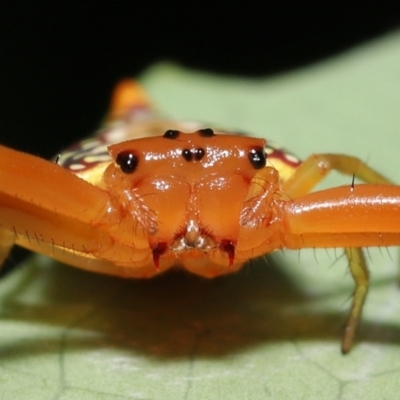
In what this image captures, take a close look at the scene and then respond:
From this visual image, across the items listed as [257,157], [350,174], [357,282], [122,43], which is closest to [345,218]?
[257,157]

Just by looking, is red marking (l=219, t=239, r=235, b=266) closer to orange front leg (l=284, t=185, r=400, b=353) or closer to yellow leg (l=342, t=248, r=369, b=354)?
orange front leg (l=284, t=185, r=400, b=353)

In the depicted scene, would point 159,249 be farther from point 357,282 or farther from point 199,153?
point 357,282

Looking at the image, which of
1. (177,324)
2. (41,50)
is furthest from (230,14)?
(177,324)

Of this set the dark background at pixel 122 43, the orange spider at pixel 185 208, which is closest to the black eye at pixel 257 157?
the orange spider at pixel 185 208

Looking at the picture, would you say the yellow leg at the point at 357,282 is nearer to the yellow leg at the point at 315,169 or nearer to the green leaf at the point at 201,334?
the green leaf at the point at 201,334

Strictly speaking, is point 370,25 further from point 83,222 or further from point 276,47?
point 83,222

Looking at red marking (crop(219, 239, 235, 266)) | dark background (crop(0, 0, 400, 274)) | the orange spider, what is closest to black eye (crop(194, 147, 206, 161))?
the orange spider

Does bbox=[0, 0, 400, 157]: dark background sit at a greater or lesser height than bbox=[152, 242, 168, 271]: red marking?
lesser
